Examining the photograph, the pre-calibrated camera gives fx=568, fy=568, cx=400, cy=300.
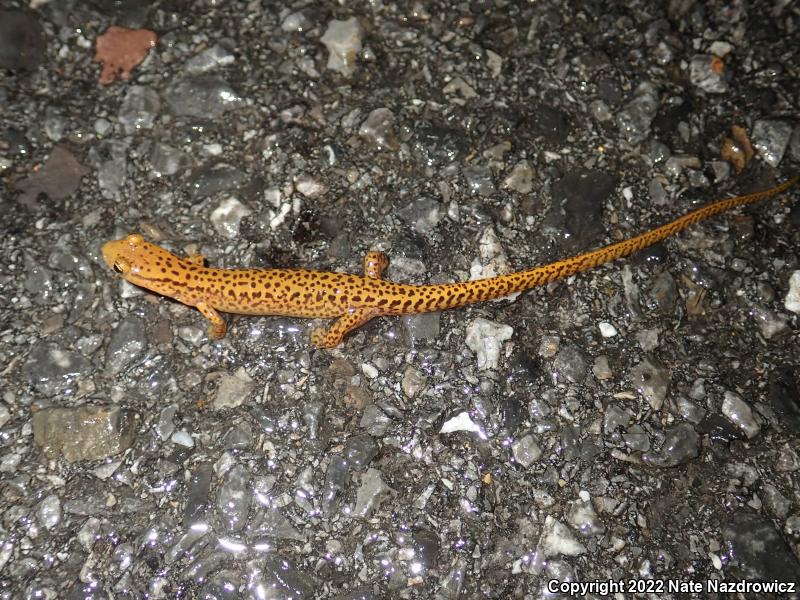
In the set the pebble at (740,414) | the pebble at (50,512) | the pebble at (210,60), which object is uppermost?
the pebble at (210,60)

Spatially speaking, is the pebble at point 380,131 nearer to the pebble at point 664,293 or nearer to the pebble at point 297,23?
the pebble at point 297,23

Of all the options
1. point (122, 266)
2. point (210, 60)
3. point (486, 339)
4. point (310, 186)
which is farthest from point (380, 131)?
point (122, 266)

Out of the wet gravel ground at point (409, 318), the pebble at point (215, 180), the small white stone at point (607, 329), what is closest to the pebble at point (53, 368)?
the wet gravel ground at point (409, 318)

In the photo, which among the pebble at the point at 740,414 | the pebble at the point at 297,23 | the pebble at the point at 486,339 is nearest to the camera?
the pebble at the point at 740,414

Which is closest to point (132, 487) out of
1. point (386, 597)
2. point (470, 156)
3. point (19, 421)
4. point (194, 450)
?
point (194, 450)

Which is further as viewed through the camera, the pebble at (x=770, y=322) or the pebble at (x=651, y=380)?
the pebble at (x=770, y=322)

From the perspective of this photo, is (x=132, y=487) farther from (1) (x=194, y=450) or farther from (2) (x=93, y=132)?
(2) (x=93, y=132)
